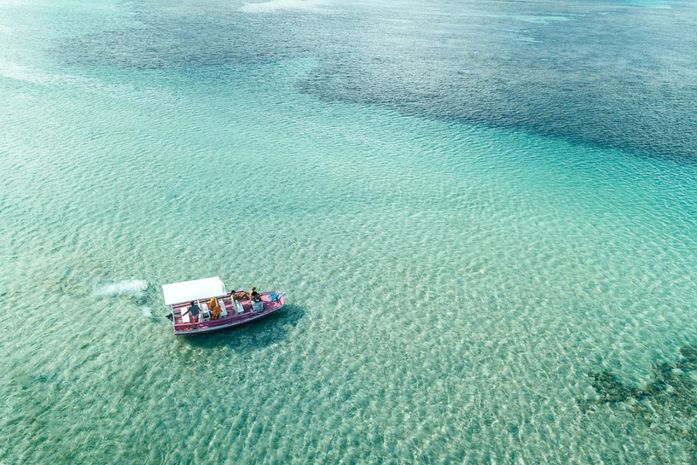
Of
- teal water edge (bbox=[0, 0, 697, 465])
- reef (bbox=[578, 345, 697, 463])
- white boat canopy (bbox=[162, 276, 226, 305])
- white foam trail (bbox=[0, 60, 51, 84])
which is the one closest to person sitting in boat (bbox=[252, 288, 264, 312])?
teal water edge (bbox=[0, 0, 697, 465])

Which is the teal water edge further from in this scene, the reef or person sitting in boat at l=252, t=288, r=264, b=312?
person sitting in boat at l=252, t=288, r=264, b=312

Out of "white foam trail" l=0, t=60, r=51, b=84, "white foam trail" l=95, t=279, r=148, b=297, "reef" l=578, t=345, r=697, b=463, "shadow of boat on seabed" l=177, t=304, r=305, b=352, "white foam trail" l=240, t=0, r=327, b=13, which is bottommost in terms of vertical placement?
"reef" l=578, t=345, r=697, b=463

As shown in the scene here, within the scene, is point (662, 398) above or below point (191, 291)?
below

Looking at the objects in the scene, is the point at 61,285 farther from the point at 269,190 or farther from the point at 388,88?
the point at 388,88

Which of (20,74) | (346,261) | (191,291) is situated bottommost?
(346,261)

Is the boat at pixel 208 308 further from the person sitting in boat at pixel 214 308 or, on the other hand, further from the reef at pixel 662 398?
the reef at pixel 662 398

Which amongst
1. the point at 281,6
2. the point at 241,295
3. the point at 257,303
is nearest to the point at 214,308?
the point at 241,295

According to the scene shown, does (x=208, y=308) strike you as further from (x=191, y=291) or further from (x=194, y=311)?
(x=191, y=291)

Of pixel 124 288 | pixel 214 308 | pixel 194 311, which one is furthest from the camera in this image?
pixel 124 288
